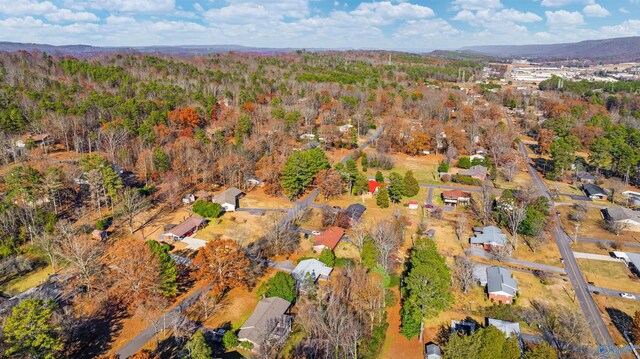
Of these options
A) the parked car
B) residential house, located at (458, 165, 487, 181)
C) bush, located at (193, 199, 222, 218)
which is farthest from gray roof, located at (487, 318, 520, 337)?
residential house, located at (458, 165, 487, 181)

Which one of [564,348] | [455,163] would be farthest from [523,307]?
[455,163]

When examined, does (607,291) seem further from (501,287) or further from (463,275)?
(463,275)

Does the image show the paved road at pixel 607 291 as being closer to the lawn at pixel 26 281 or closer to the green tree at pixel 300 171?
the green tree at pixel 300 171

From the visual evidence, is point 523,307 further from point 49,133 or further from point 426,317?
point 49,133

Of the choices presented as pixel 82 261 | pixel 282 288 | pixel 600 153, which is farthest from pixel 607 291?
pixel 82 261

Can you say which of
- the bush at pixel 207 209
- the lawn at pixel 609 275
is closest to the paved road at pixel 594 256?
the lawn at pixel 609 275
